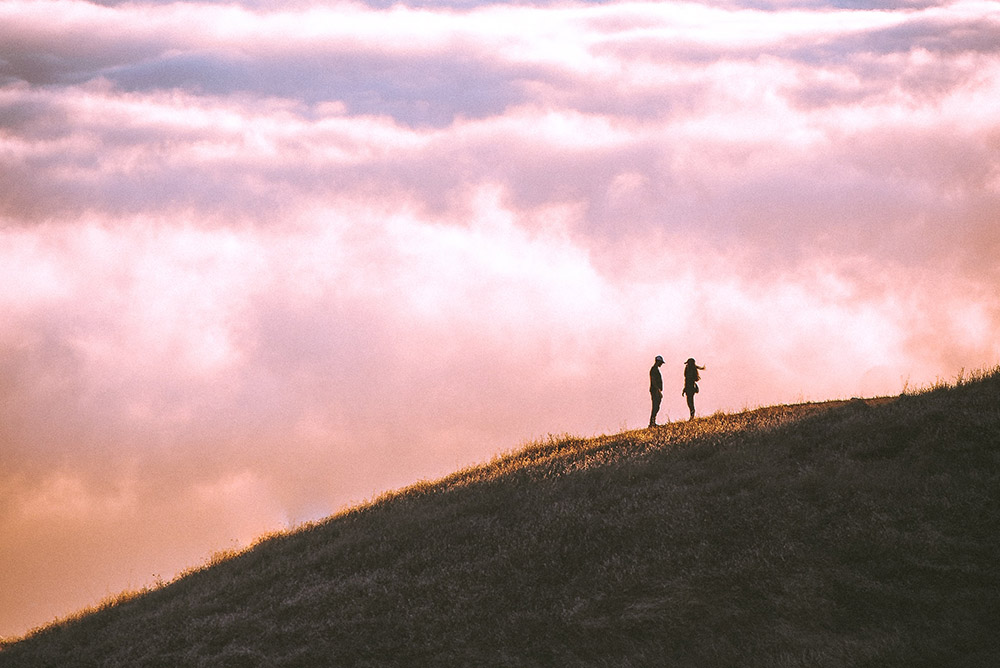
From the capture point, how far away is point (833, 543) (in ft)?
41.8

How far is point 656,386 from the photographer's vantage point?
80.4 ft

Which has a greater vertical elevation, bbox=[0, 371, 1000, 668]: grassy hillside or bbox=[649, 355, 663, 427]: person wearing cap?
bbox=[649, 355, 663, 427]: person wearing cap

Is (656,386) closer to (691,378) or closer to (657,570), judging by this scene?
(691,378)

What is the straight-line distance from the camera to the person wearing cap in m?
24.5

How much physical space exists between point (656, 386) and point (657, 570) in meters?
11.9

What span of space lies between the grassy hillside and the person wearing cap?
14.2 feet

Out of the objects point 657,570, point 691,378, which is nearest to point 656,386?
point 691,378

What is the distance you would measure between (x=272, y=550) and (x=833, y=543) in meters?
13.0

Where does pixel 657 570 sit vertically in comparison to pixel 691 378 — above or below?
below

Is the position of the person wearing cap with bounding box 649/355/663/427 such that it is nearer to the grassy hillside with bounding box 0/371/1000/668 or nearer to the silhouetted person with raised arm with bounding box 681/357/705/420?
the silhouetted person with raised arm with bounding box 681/357/705/420

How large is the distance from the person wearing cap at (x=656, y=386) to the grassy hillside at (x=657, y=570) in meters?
4.33

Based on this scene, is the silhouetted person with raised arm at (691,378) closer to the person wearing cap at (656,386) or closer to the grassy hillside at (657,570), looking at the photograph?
the person wearing cap at (656,386)

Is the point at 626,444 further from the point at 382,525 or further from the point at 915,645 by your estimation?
the point at 915,645

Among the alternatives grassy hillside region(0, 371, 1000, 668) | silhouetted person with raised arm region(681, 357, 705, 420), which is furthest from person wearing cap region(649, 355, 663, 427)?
grassy hillside region(0, 371, 1000, 668)
